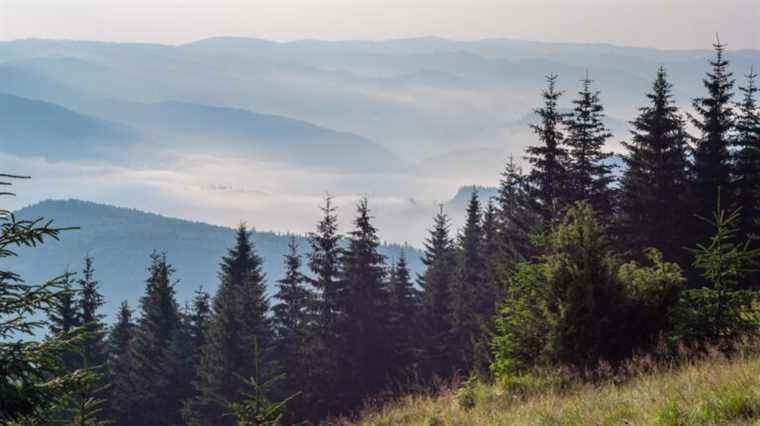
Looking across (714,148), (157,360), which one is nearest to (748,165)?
(714,148)

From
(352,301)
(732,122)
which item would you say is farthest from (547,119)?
(352,301)

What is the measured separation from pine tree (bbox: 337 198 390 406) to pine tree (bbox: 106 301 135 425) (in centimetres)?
1224

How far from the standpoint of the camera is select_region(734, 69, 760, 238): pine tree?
3281 centimetres

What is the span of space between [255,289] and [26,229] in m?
33.3

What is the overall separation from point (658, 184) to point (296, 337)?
22019 mm

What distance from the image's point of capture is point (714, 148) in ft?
113

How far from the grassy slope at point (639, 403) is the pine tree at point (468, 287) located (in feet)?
84.3

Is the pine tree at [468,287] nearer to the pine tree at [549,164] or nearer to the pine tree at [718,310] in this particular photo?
the pine tree at [549,164]

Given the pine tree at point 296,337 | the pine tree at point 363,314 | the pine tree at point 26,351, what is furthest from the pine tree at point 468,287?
the pine tree at point 26,351

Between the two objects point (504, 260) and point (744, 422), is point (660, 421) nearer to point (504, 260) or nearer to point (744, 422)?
point (744, 422)

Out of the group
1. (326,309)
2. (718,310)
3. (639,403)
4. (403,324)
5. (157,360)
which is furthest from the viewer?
(403,324)

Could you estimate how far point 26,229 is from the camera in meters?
8.50

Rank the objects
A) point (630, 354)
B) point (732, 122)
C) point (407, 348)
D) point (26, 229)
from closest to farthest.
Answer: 1. point (26, 229)
2. point (630, 354)
3. point (732, 122)
4. point (407, 348)

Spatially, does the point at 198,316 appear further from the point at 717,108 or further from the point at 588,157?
the point at 717,108
